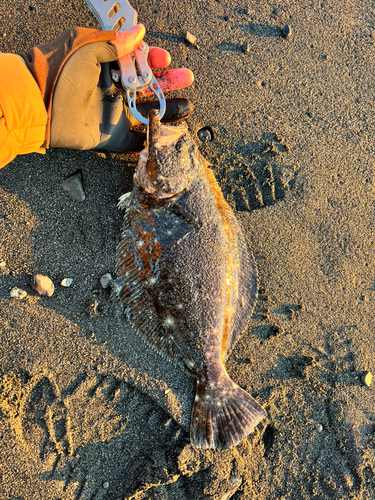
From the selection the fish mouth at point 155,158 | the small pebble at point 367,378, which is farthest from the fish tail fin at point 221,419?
the fish mouth at point 155,158

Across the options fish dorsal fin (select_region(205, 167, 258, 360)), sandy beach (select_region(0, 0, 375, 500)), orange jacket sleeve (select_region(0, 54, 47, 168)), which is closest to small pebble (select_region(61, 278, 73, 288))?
sandy beach (select_region(0, 0, 375, 500))

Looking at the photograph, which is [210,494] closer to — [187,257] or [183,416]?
[183,416]

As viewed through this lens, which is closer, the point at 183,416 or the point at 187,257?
the point at 187,257

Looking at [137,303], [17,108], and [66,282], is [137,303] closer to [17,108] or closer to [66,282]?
[66,282]

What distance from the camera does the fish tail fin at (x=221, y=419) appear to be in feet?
8.45

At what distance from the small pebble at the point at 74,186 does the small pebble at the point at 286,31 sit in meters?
2.31

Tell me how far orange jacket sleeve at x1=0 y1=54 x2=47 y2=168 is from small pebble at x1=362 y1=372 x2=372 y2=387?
133 inches

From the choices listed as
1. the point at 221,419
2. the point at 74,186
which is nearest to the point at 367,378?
the point at 221,419

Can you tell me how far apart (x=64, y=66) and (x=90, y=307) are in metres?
1.85

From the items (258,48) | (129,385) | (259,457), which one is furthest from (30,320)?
(258,48)

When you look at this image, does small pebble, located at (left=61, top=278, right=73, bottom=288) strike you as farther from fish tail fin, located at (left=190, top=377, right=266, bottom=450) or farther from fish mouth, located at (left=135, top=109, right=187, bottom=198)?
fish tail fin, located at (left=190, top=377, right=266, bottom=450)

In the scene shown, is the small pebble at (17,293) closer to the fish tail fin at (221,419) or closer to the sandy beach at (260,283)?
the sandy beach at (260,283)

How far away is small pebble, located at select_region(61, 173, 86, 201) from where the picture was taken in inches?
110

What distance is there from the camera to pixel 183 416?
2721 mm
